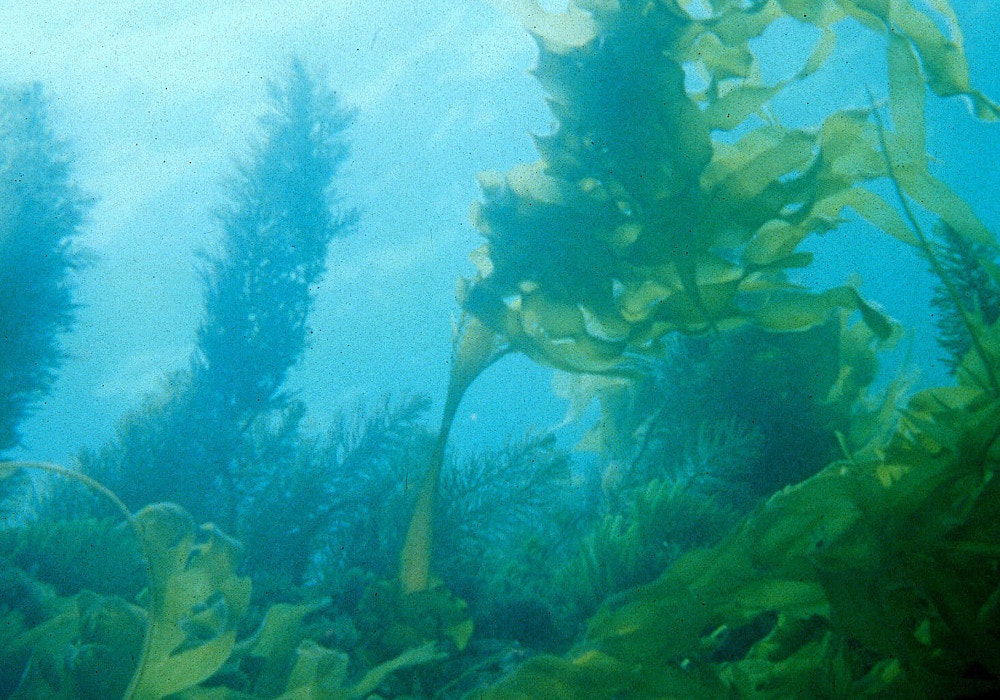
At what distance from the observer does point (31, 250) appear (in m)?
4.99

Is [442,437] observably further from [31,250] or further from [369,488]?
[31,250]

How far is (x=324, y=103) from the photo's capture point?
6203mm

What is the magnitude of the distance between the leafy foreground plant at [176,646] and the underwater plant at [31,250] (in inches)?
152

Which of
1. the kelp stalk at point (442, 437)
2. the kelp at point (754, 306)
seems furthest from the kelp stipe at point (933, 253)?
the kelp stalk at point (442, 437)

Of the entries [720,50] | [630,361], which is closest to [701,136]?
[720,50]

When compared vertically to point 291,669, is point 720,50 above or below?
above

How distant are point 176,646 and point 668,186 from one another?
133cm

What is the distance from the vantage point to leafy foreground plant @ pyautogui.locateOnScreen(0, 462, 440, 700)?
0.96m

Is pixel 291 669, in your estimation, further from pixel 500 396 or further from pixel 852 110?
pixel 500 396

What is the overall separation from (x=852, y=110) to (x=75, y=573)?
2.31 metres

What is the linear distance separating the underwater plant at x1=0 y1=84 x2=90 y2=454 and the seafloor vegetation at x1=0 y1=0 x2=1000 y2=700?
3376mm

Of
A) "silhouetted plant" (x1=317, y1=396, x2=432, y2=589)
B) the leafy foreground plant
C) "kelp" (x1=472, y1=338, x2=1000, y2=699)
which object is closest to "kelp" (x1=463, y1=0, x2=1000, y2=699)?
"kelp" (x1=472, y1=338, x2=1000, y2=699)

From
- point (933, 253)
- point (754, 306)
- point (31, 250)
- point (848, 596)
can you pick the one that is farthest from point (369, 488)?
point (31, 250)

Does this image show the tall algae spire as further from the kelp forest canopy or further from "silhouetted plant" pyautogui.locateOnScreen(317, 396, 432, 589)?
"silhouetted plant" pyautogui.locateOnScreen(317, 396, 432, 589)
